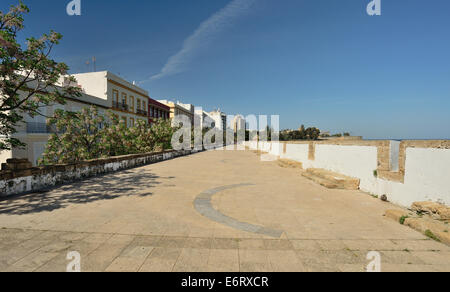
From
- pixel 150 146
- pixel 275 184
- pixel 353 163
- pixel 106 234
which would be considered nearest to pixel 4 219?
pixel 106 234

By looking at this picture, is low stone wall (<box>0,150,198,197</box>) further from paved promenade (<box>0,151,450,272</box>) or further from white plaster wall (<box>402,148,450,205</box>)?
white plaster wall (<box>402,148,450,205</box>)

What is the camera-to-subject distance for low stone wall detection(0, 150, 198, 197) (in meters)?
5.72

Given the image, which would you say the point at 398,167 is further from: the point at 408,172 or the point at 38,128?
the point at 38,128

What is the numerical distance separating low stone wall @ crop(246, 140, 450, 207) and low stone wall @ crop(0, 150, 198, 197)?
10.8 metres

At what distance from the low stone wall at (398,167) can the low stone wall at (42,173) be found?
10779 mm

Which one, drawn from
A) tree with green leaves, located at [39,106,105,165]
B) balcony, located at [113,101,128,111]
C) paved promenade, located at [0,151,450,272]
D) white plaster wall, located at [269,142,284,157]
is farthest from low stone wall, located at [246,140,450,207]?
balcony, located at [113,101,128,111]

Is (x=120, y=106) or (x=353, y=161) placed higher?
(x=120, y=106)

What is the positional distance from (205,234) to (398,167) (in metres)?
5.79

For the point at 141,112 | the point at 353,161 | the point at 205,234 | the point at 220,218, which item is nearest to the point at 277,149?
the point at 353,161

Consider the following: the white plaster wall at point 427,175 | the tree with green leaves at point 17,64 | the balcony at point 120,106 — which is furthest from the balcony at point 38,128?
the white plaster wall at point 427,175

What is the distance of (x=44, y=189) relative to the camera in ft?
21.4

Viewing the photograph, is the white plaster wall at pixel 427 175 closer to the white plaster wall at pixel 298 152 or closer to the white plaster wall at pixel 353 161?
the white plaster wall at pixel 353 161

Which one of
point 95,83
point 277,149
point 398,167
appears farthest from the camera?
point 95,83

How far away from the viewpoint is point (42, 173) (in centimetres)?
661
